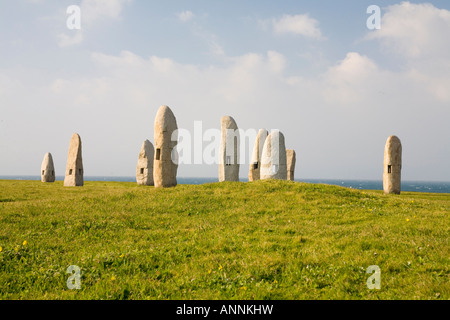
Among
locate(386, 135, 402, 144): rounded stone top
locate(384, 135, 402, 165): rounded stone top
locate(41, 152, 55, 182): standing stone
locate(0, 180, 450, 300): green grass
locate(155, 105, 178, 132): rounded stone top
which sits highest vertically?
locate(155, 105, 178, 132): rounded stone top

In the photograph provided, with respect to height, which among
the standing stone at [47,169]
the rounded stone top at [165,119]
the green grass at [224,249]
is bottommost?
the green grass at [224,249]

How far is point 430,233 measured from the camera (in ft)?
31.5

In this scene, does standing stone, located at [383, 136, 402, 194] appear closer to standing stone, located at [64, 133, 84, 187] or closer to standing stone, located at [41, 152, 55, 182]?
standing stone, located at [64, 133, 84, 187]

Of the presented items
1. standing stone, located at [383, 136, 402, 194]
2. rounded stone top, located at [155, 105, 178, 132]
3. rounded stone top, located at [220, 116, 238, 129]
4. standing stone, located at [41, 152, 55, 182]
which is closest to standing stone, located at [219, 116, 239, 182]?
rounded stone top, located at [220, 116, 238, 129]

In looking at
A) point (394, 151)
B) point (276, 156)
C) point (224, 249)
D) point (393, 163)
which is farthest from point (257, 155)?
point (224, 249)

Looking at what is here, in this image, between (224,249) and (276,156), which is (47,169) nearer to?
(276,156)

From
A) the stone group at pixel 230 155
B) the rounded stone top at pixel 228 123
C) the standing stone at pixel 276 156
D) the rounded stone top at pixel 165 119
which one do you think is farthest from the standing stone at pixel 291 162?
the rounded stone top at pixel 165 119

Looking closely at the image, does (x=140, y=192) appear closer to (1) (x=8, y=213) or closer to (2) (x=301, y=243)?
(1) (x=8, y=213)

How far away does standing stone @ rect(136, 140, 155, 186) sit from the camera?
35375mm

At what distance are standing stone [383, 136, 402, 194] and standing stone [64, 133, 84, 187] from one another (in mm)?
32677

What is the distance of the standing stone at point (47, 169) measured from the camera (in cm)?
3872

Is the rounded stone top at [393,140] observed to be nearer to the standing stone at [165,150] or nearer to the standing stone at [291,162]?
the standing stone at [291,162]
